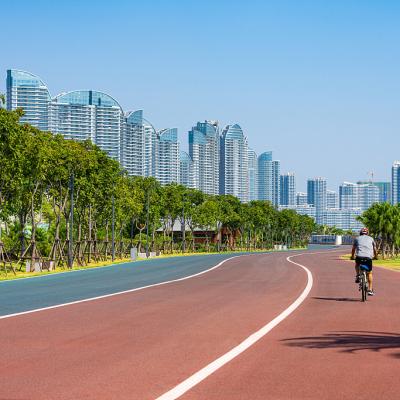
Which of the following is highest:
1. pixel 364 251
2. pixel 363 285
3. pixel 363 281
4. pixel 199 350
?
pixel 364 251

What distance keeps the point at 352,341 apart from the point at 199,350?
250 centimetres

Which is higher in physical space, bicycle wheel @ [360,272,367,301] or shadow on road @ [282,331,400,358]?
bicycle wheel @ [360,272,367,301]

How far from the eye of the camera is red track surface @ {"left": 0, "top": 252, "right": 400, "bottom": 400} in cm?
836

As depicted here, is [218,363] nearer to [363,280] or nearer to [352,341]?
[352,341]

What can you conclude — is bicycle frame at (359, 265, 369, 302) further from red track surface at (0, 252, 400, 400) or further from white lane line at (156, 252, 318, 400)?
white lane line at (156, 252, 318, 400)

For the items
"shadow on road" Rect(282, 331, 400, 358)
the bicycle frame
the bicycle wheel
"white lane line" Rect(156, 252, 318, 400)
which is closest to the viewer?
"white lane line" Rect(156, 252, 318, 400)

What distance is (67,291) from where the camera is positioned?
25.7m

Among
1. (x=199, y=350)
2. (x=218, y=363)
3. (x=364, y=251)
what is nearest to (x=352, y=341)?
(x=199, y=350)

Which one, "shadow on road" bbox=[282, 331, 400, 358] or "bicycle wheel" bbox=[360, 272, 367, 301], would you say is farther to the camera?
"bicycle wheel" bbox=[360, 272, 367, 301]

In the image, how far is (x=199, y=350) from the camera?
1130 centimetres

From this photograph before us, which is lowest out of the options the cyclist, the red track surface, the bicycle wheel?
the red track surface

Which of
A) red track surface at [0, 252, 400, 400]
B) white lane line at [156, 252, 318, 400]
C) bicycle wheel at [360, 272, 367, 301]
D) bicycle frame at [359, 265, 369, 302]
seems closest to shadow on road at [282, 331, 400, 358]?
red track surface at [0, 252, 400, 400]

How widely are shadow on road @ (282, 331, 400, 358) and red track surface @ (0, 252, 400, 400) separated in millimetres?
15

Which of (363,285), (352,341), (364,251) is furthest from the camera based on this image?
(364,251)
